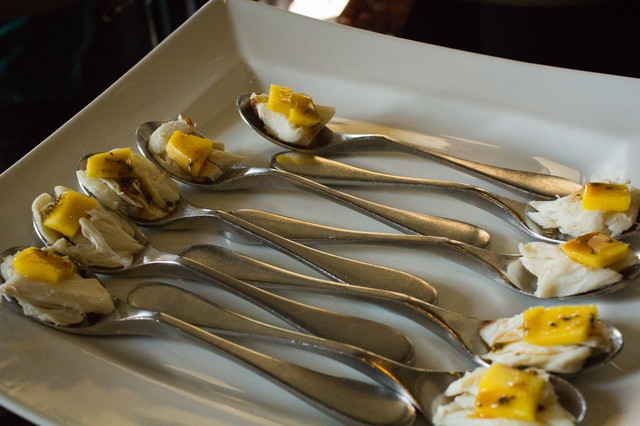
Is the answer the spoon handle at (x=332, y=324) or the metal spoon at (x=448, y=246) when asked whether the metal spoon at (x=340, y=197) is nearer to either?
the metal spoon at (x=448, y=246)

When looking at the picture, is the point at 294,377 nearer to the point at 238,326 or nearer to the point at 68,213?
the point at 238,326

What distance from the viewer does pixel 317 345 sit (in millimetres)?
762

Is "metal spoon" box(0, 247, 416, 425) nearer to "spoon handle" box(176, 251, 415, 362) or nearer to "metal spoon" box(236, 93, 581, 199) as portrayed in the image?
"spoon handle" box(176, 251, 415, 362)

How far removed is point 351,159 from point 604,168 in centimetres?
39

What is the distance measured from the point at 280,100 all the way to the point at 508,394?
2.01 ft

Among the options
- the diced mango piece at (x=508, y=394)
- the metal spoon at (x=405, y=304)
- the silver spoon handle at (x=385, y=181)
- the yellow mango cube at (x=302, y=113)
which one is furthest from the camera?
the yellow mango cube at (x=302, y=113)

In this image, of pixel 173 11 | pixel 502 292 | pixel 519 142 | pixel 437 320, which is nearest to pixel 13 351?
pixel 437 320

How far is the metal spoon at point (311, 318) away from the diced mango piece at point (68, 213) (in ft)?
0.20

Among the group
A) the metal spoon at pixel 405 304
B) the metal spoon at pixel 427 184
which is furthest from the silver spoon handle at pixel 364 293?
the metal spoon at pixel 427 184

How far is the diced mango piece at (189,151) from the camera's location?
104cm

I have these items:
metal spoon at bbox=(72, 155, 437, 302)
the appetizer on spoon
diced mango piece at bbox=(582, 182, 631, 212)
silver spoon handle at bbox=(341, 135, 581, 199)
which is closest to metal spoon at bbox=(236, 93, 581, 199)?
silver spoon handle at bbox=(341, 135, 581, 199)

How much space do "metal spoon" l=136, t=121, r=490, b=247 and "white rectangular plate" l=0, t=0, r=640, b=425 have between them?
21mm

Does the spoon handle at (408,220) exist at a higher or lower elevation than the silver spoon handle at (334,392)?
higher

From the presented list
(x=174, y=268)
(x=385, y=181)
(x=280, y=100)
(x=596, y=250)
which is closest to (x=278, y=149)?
(x=280, y=100)
